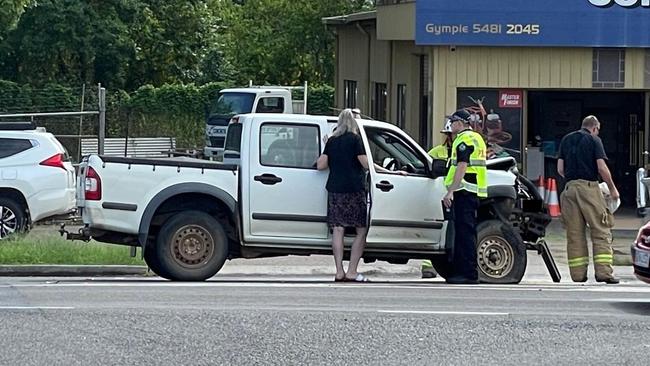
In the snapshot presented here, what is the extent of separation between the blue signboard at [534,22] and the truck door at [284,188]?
7.74 metres

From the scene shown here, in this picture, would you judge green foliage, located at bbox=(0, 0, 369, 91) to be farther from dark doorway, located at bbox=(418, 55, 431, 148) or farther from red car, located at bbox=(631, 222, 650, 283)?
red car, located at bbox=(631, 222, 650, 283)

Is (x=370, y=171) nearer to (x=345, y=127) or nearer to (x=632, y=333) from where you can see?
(x=345, y=127)

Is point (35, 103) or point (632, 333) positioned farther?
point (35, 103)

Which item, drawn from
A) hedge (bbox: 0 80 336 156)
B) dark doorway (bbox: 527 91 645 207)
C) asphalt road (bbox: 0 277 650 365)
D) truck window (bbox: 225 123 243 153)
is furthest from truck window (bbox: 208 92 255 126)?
asphalt road (bbox: 0 277 650 365)

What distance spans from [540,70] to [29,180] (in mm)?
8367

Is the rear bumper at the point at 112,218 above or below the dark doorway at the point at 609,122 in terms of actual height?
below

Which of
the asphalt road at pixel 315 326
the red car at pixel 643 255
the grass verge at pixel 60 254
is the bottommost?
the asphalt road at pixel 315 326

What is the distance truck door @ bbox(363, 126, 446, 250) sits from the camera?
13.1m

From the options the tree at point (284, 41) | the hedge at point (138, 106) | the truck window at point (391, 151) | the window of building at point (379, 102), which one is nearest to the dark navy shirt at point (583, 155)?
the truck window at point (391, 151)

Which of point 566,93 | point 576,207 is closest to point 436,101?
point 566,93

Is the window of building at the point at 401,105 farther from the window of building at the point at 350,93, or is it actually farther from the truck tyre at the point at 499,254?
the truck tyre at the point at 499,254

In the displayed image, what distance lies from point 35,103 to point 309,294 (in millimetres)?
27442

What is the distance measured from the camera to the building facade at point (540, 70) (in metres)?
20.4

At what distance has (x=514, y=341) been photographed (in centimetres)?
911
